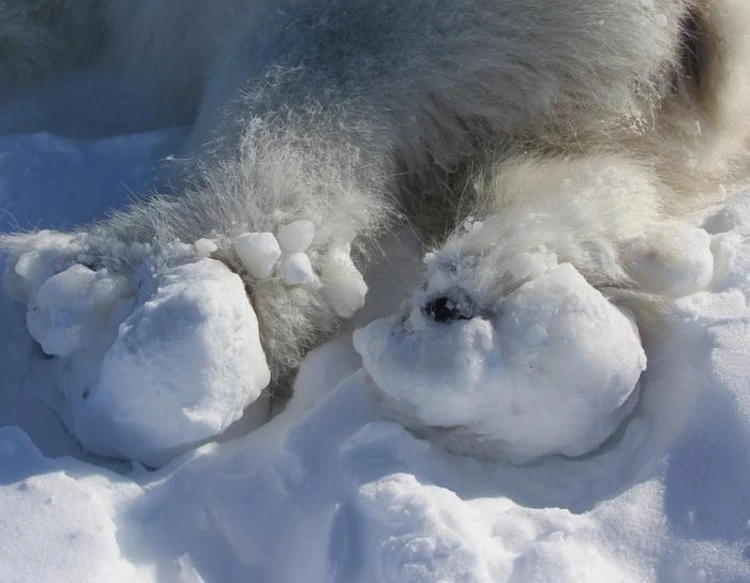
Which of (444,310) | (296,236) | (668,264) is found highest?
(296,236)

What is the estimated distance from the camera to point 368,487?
1168 mm

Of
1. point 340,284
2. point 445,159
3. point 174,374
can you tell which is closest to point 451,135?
point 445,159

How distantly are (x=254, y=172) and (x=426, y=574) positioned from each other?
2.19 ft

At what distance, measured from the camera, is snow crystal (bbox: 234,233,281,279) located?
1.35 meters

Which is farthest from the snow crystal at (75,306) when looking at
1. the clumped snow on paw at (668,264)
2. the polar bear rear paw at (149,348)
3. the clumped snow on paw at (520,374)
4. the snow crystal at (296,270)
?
the clumped snow on paw at (668,264)

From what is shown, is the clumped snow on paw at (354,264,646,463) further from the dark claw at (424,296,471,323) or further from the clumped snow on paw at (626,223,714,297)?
the clumped snow on paw at (626,223,714,297)

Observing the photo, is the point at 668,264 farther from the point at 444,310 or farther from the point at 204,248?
the point at 204,248

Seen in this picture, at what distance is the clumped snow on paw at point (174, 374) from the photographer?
1236 mm

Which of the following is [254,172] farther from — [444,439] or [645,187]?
[645,187]

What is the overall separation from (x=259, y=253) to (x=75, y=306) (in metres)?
0.26

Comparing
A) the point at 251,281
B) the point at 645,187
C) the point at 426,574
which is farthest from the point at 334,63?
the point at 426,574

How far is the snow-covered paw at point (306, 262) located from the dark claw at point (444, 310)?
149 mm

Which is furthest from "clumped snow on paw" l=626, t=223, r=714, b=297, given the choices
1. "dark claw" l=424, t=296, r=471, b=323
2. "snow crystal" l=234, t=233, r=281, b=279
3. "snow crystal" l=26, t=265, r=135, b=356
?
"snow crystal" l=26, t=265, r=135, b=356

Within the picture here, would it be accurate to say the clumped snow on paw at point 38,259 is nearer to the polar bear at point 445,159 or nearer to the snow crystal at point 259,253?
the polar bear at point 445,159
